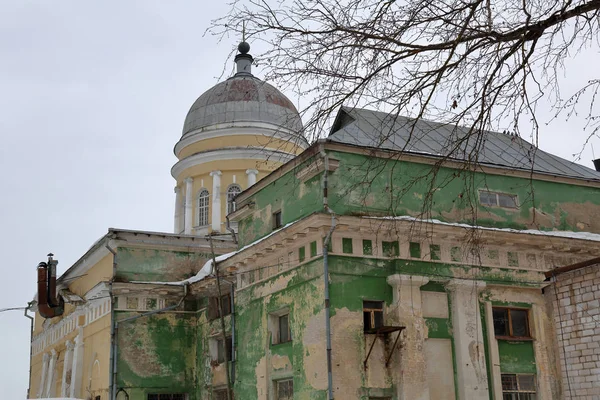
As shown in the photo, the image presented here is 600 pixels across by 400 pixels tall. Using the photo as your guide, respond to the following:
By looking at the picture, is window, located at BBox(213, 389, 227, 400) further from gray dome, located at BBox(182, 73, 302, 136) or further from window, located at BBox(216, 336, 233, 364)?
gray dome, located at BBox(182, 73, 302, 136)

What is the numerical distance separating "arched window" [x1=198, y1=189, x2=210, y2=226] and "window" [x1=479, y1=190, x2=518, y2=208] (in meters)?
13.4

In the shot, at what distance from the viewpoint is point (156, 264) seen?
24016 millimetres

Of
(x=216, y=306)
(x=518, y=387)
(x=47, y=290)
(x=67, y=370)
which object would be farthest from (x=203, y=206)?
(x=518, y=387)

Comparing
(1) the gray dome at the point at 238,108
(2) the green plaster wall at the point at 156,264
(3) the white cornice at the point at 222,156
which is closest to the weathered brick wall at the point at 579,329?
(2) the green plaster wall at the point at 156,264

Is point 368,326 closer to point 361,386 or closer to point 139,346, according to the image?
point 361,386

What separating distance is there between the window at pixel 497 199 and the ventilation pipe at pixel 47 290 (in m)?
16.7

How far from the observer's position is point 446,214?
17.9 m

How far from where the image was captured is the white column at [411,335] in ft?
52.1

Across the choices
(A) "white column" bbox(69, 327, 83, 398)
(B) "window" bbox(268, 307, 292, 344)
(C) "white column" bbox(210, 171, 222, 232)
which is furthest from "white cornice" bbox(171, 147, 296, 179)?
(B) "window" bbox(268, 307, 292, 344)

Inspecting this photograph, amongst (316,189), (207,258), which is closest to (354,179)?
(316,189)

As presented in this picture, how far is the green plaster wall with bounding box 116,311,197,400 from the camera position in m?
22.7

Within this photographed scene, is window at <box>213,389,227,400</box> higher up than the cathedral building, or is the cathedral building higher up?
the cathedral building

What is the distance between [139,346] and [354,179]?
997 centimetres

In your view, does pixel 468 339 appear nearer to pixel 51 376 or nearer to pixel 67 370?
pixel 67 370
